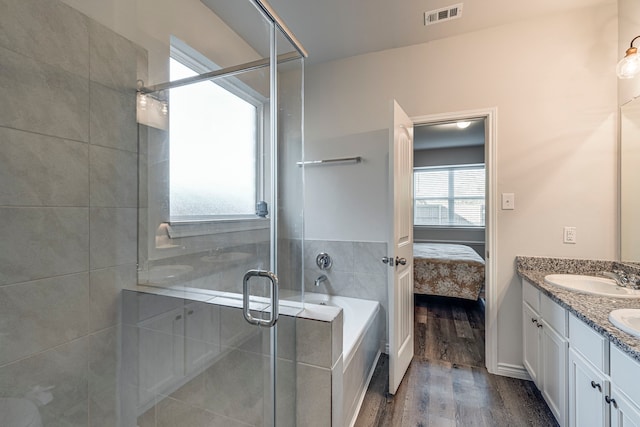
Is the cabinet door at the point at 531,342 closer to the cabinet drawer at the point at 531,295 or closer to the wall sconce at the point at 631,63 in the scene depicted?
the cabinet drawer at the point at 531,295

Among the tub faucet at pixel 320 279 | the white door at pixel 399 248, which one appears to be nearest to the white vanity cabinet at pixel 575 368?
the white door at pixel 399 248

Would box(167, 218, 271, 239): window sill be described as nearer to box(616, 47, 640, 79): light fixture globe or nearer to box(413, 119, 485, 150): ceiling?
box(616, 47, 640, 79): light fixture globe

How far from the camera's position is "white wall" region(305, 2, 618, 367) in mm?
1859

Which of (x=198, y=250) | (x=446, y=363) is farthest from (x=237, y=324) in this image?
(x=446, y=363)

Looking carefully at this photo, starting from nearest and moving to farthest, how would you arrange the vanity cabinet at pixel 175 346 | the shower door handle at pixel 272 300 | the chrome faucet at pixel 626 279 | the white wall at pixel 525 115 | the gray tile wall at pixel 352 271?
1. the shower door handle at pixel 272 300
2. the vanity cabinet at pixel 175 346
3. the chrome faucet at pixel 626 279
4. the white wall at pixel 525 115
5. the gray tile wall at pixel 352 271

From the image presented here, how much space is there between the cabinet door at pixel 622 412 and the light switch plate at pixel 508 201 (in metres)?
1.26

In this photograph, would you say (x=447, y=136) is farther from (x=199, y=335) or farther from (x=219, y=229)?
(x=199, y=335)

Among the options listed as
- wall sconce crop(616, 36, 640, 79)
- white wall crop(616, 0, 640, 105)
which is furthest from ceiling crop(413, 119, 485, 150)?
wall sconce crop(616, 36, 640, 79)

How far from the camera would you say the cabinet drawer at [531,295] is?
175cm

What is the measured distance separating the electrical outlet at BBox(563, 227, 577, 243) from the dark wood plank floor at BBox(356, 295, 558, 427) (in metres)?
1.10

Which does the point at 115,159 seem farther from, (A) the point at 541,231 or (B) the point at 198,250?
(A) the point at 541,231

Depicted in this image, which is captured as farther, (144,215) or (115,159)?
(144,215)

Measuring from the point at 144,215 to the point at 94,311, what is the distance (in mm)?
496

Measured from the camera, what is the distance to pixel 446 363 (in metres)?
2.24
